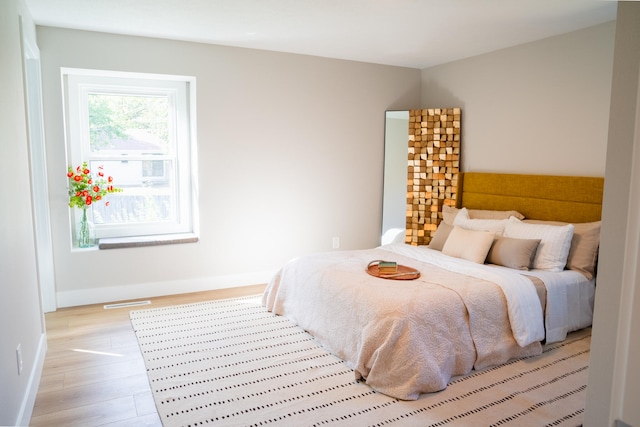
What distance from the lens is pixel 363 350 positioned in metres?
2.70

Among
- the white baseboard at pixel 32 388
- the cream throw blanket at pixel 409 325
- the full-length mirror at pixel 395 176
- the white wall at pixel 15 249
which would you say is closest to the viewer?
the white wall at pixel 15 249

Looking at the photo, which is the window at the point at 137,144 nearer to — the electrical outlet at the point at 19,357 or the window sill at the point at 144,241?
the window sill at the point at 144,241

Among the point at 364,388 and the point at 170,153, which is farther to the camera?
the point at 170,153

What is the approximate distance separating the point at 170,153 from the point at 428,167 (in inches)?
110

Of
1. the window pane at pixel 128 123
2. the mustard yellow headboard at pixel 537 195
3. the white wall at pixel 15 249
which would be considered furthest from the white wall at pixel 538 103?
the white wall at pixel 15 249

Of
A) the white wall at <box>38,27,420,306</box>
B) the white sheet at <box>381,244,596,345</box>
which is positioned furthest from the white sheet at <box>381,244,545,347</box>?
the white wall at <box>38,27,420,306</box>

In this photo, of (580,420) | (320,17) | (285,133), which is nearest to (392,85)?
(285,133)

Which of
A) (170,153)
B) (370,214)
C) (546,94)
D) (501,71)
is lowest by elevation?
(370,214)

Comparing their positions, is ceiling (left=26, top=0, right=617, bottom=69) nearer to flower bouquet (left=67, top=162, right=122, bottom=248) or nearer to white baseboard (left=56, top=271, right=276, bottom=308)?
flower bouquet (left=67, top=162, right=122, bottom=248)

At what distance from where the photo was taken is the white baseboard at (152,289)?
4137mm

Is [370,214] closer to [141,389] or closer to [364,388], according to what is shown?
[364,388]

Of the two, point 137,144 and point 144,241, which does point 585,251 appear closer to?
point 144,241

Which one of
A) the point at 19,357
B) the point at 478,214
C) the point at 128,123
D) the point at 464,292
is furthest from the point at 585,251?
the point at 128,123

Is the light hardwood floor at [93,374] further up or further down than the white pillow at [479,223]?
further down
